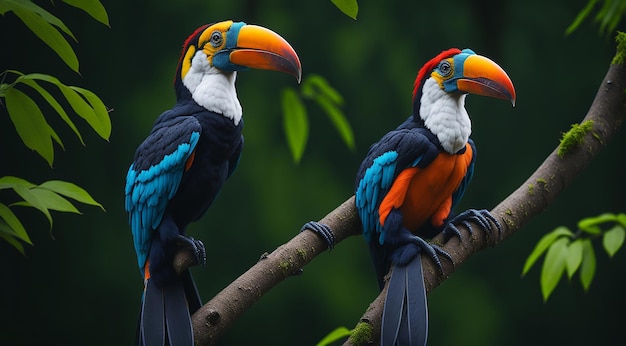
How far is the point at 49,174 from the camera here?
281 centimetres

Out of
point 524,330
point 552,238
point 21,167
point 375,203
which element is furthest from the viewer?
point 524,330

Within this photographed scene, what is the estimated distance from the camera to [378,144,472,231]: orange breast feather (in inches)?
59.1

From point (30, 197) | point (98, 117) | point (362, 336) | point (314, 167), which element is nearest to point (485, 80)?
point (362, 336)

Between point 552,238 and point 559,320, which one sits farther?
point 559,320

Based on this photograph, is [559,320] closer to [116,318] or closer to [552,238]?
[552,238]

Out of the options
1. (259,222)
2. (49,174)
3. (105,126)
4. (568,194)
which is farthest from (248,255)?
(105,126)

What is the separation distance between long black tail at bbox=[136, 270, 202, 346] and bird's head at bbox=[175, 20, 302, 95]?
41 cm

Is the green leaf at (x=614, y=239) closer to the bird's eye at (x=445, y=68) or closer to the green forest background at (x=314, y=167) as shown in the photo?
the bird's eye at (x=445, y=68)

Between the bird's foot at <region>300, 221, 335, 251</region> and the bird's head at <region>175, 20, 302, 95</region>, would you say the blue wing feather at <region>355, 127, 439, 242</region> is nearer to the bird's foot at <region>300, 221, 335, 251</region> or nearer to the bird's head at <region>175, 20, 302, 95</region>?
the bird's foot at <region>300, 221, 335, 251</region>

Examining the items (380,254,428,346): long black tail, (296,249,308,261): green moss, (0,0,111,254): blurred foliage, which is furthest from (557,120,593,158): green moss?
(0,0,111,254): blurred foliage

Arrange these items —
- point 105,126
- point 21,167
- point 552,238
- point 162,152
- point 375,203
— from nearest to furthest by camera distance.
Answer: point 105,126 < point 162,152 < point 375,203 < point 552,238 < point 21,167

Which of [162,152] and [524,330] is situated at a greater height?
[162,152]

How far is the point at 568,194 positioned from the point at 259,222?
1315 millimetres

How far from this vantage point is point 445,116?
1514mm
